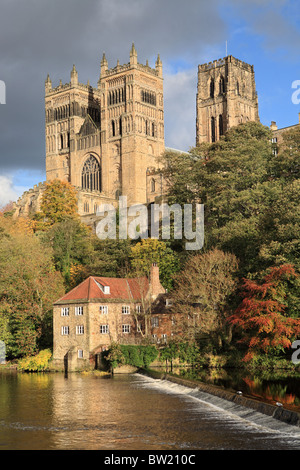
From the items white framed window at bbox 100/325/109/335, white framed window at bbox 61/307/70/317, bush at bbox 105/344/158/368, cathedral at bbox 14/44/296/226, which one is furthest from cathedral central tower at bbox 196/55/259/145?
bush at bbox 105/344/158/368

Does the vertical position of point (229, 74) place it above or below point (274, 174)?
above

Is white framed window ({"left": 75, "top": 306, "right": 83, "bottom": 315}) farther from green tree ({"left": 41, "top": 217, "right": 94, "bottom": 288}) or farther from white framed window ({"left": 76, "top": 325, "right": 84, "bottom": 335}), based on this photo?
green tree ({"left": 41, "top": 217, "right": 94, "bottom": 288})

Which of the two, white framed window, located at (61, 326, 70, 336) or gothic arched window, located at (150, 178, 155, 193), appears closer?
white framed window, located at (61, 326, 70, 336)

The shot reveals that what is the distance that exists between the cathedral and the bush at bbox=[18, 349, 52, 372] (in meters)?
58.4

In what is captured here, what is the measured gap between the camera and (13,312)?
55.7m

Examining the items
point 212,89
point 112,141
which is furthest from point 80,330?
point 212,89

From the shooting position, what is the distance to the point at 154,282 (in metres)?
55.1

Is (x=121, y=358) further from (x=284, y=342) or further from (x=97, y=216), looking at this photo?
(x=97, y=216)

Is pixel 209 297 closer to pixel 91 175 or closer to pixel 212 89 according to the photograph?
pixel 91 175

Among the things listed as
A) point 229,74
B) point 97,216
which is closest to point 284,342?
point 97,216

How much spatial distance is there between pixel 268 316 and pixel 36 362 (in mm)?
18977

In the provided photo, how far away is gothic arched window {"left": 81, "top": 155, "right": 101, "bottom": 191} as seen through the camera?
400 feet

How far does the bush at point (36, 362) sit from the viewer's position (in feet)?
167
